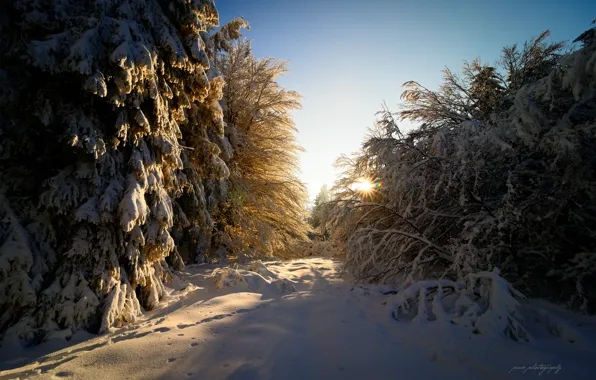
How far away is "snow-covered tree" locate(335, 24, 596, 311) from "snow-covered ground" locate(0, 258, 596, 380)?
83 cm

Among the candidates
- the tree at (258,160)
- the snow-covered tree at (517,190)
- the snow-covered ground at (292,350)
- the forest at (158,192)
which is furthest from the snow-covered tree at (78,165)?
the tree at (258,160)

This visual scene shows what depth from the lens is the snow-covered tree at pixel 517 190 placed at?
2.93 m

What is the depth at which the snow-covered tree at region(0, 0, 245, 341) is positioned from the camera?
2910 mm

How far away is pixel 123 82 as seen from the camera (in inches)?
128

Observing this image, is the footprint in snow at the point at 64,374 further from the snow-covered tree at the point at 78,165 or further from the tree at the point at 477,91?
the tree at the point at 477,91

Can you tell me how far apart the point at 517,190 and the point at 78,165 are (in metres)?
5.77

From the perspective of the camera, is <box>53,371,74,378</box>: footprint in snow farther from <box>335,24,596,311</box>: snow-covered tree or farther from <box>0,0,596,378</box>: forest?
<box>335,24,596,311</box>: snow-covered tree

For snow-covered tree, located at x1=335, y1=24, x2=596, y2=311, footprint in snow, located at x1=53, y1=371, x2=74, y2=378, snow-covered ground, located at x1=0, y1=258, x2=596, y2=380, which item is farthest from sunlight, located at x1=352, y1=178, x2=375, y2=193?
footprint in snow, located at x1=53, y1=371, x2=74, y2=378

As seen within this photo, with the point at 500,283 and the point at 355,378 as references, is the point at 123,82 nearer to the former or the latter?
the point at 355,378

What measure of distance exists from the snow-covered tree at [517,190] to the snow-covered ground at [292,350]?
834 millimetres

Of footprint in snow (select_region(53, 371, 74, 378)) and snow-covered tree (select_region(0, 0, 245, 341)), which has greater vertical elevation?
snow-covered tree (select_region(0, 0, 245, 341))

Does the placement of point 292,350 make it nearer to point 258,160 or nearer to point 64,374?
point 64,374

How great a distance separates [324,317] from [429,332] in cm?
129

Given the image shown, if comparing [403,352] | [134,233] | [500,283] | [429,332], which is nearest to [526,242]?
[500,283]
